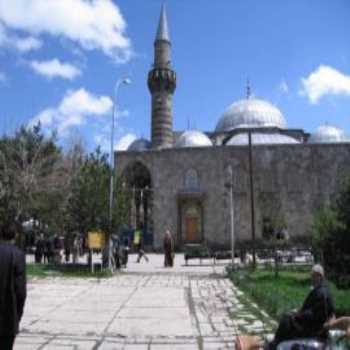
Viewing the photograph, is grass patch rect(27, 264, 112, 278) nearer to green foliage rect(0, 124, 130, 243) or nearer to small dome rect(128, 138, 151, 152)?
green foliage rect(0, 124, 130, 243)

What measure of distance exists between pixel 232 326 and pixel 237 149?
35.7 metres

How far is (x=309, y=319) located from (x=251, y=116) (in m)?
49.2

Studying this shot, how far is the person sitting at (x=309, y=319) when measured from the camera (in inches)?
196

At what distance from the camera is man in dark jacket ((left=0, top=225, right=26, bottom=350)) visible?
4414mm

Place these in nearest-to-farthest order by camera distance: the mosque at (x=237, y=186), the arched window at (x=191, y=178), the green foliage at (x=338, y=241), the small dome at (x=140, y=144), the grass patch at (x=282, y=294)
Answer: the grass patch at (x=282, y=294), the green foliage at (x=338, y=241), the mosque at (x=237, y=186), the arched window at (x=191, y=178), the small dome at (x=140, y=144)

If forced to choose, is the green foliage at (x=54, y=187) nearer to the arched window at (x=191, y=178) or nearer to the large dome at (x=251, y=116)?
the arched window at (x=191, y=178)

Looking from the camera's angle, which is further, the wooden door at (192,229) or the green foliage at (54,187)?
the wooden door at (192,229)

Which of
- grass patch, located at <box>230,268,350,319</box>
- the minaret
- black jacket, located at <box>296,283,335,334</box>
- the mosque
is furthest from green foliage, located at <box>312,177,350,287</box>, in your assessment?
the minaret

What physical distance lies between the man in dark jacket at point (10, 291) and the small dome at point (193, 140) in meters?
45.7

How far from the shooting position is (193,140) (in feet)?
168

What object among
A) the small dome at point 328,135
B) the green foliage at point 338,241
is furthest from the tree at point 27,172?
the small dome at point 328,135

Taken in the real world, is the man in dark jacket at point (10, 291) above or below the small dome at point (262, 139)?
below

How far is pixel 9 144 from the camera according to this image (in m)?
33.0

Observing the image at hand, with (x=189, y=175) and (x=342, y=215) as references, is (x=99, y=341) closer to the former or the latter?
(x=342, y=215)
